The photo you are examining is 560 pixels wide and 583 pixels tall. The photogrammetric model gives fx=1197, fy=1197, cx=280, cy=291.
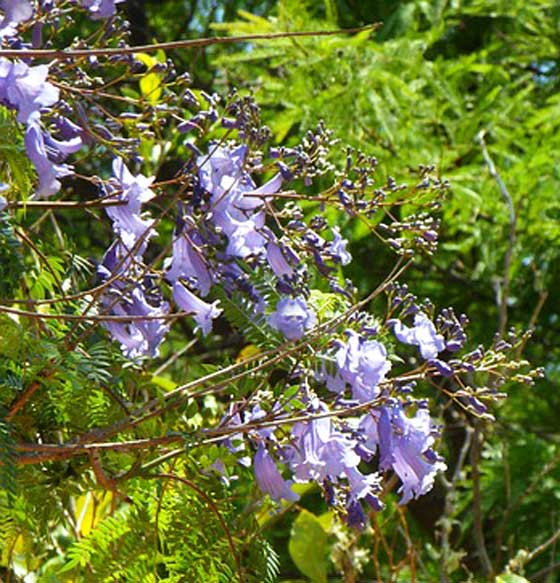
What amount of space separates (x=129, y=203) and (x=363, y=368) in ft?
0.89

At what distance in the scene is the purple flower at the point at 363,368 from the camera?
3.75 feet

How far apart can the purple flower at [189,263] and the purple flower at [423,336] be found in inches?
8.0

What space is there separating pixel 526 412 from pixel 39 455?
9.27 feet

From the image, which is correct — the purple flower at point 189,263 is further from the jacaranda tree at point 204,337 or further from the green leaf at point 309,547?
the green leaf at point 309,547

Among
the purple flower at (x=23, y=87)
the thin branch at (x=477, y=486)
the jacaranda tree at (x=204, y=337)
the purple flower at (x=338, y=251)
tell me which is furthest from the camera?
the thin branch at (x=477, y=486)

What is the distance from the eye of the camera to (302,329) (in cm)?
115

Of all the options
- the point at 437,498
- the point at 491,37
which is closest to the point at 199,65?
the point at 491,37

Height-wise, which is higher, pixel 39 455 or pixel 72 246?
pixel 72 246

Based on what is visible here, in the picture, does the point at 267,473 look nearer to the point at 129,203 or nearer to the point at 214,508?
the point at 214,508

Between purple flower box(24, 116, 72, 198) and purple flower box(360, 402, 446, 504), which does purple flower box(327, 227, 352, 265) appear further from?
purple flower box(24, 116, 72, 198)

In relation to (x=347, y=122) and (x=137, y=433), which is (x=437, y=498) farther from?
(x=137, y=433)

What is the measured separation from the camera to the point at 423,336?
120cm

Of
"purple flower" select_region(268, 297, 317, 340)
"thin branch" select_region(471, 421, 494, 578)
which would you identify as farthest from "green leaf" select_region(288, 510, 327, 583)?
"purple flower" select_region(268, 297, 317, 340)

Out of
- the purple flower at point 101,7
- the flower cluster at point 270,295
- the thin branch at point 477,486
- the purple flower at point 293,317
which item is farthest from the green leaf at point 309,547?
the purple flower at point 101,7
